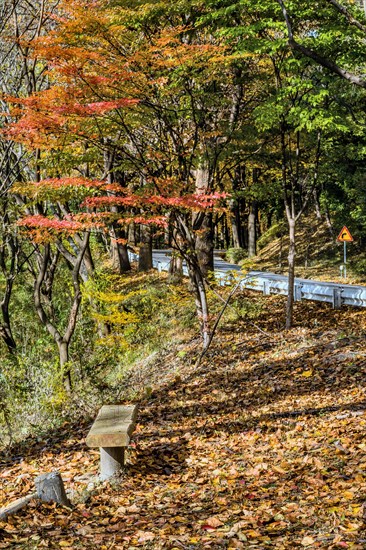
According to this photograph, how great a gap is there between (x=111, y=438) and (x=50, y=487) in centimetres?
89

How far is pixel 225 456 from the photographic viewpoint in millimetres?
7328

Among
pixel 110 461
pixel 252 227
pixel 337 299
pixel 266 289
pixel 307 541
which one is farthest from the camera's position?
pixel 252 227

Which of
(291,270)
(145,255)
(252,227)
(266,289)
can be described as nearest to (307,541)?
(291,270)

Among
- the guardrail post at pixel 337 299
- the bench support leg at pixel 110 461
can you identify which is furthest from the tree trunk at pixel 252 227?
the bench support leg at pixel 110 461

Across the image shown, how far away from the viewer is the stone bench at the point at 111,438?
645 cm

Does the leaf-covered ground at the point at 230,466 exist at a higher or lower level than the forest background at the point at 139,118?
lower

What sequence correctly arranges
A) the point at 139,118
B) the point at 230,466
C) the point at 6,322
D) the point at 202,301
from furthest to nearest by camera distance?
the point at 6,322, the point at 202,301, the point at 139,118, the point at 230,466

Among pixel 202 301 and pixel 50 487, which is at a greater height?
pixel 202 301

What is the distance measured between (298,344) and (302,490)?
6.69 metres

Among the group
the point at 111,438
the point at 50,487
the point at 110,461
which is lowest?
the point at 110,461

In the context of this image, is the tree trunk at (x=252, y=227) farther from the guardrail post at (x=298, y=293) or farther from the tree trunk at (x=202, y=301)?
the tree trunk at (x=202, y=301)

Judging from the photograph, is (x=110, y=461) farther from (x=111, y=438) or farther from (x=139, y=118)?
(x=139, y=118)

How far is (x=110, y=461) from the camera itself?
6.71m

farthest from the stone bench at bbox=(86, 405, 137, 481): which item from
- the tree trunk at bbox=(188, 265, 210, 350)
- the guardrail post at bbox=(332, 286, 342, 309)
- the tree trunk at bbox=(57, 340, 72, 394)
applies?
the guardrail post at bbox=(332, 286, 342, 309)
